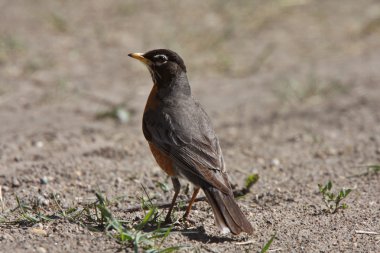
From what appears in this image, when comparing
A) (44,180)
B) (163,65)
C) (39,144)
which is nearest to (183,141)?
(163,65)

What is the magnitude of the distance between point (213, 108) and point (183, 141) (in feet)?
13.1

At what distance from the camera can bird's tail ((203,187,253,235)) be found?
5.36 meters

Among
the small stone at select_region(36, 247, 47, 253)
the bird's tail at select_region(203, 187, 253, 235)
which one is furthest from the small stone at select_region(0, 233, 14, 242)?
the bird's tail at select_region(203, 187, 253, 235)

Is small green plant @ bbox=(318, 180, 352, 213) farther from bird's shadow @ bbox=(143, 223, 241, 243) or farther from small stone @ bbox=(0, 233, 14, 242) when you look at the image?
small stone @ bbox=(0, 233, 14, 242)

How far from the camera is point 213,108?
10.1 m

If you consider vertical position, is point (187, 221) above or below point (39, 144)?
below

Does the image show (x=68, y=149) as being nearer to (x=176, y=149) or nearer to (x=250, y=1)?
(x=176, y=149)

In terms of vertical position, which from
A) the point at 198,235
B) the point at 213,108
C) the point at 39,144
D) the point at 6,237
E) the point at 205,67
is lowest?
the point at 198,235

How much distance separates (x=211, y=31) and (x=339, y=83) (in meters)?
3.06

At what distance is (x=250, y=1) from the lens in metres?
14.0

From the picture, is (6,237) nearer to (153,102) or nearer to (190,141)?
(190,141)

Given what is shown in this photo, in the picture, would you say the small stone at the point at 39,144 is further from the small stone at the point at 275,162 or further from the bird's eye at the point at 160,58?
the small stone at the point at 275,162

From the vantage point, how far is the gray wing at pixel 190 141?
19.2 feet

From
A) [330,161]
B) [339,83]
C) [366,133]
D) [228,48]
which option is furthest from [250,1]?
[330,161]
